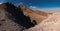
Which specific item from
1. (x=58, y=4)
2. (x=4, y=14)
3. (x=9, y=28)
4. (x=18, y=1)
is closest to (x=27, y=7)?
(x=18, y=1)

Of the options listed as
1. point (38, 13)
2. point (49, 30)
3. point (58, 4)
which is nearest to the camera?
point (49, 30)

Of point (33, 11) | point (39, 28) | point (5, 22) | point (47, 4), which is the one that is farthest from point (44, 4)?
point (5, 22)

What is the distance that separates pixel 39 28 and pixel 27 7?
1382 mm

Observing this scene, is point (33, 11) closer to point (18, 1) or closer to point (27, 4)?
point (27, 4)

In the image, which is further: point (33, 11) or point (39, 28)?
point (33, 11)

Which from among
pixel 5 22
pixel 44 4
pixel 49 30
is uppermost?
pixel 44 4

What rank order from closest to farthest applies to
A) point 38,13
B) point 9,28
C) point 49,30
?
point 9,28, point 49,30, point 38,13

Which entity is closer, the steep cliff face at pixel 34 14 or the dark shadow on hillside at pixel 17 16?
the dark shadow on hillside at pixel 17 16

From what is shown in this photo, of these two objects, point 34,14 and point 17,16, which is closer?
point 17,16

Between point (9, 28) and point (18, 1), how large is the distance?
51.5 inches

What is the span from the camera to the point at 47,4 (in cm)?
301

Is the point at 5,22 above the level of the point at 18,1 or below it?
below

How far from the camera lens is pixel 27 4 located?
3.07 meters

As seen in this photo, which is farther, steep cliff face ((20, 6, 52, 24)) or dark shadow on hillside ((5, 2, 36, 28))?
steep cliff face ((20, 6, 52, 24))
